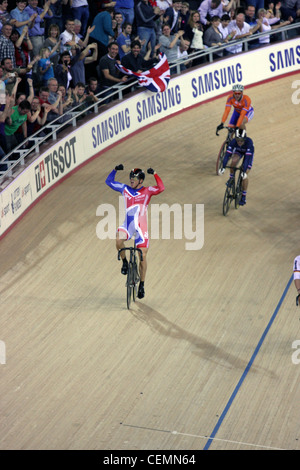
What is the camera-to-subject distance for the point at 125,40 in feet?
49.8

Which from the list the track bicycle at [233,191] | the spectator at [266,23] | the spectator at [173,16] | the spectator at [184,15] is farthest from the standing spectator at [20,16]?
the spectator at [266,23]

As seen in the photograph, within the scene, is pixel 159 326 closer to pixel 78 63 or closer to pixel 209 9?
pixel 78 63

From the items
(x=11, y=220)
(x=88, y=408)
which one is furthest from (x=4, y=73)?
(x=88, y=408)

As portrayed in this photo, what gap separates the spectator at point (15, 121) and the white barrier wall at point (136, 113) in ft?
1.61

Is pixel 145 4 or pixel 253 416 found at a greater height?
pixel 145 4

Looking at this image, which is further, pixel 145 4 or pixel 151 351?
pixel 145 4

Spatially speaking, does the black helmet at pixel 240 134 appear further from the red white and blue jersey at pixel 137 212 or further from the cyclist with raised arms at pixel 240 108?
the red white and blue jersey at pixel 137 212

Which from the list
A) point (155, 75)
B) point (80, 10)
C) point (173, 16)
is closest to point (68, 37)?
point (80, 10)

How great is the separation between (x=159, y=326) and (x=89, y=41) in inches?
289

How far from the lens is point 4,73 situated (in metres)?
12.4

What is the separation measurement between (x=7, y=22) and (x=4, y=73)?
3.51 feet

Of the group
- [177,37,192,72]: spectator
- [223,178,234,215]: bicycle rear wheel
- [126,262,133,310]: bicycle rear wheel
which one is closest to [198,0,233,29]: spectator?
[177,37,192,72]: spectator

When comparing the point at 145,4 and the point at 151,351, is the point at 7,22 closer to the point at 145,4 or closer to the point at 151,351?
the point at 145,4
